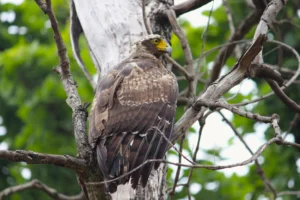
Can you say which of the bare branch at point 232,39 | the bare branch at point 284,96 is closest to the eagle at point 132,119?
the bare branch at point 284,96

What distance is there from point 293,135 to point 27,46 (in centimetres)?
394

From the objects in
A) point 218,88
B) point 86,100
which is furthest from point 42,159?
point 86,100

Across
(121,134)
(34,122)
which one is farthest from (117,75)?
(34,122)

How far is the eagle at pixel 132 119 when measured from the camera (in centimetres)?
407

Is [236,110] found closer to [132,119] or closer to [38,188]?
[132,119]

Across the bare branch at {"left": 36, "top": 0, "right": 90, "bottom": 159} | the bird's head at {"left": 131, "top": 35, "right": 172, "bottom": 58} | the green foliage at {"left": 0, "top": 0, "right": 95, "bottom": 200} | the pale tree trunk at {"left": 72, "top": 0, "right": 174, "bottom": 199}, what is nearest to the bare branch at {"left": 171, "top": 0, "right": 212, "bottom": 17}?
the pale tree trunk at {"left": 72, "top": 0, "right": 174, "bottom": 199}

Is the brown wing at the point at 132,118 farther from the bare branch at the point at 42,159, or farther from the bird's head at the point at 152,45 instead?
the bird's head at the point at 152,45

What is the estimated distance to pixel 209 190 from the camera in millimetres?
8406

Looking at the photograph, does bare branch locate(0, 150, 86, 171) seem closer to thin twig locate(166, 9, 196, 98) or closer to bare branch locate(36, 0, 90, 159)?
bare branch locate(36, 0, 90, 159)

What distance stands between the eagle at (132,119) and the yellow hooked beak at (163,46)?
270 millimetres

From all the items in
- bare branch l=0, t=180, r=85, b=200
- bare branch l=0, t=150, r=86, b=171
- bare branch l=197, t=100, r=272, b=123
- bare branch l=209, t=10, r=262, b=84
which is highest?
Answer: bare branch l=209, t=10, r=262, b=84

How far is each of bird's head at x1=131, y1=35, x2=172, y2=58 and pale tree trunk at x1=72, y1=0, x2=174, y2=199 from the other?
67 millimetres

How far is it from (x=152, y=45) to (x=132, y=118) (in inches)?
44.8

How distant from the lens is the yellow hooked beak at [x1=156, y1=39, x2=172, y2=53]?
5369mm
